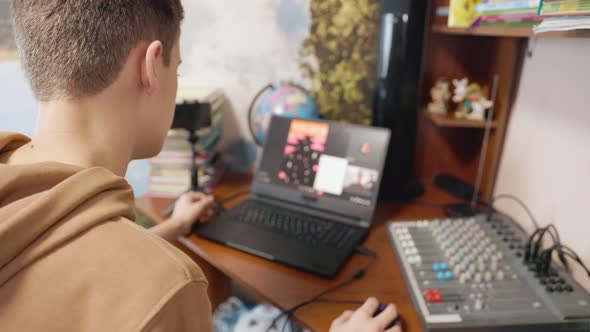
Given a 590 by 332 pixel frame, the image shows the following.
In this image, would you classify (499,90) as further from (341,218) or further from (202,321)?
(202,321)

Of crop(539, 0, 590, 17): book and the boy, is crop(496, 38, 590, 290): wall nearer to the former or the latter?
crop(539, 0, 590, 17): book

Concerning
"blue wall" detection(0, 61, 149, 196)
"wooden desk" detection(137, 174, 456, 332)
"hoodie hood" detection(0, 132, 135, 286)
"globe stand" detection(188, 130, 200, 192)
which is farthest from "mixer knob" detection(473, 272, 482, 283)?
"blue wall" detection(0, 61, 149, 196)

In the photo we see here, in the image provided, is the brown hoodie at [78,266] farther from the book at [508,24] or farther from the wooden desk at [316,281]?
the book at [508,24]

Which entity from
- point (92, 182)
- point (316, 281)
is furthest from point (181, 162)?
point (92, 182)

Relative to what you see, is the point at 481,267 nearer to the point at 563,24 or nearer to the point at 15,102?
the point at 563,24

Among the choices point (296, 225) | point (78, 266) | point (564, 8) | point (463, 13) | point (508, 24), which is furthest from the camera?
point (296, 225)

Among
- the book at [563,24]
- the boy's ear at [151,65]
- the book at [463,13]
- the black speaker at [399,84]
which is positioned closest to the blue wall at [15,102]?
the boy's ear at [151,65]

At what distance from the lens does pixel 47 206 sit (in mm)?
502

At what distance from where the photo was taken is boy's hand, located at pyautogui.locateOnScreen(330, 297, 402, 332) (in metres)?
0.75

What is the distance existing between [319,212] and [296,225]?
0.11 meters

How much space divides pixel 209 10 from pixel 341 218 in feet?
2.67

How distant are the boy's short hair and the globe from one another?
69 centimetres

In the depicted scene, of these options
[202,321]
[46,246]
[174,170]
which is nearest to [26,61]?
[46,246]

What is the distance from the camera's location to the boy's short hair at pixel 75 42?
635 millimetres
